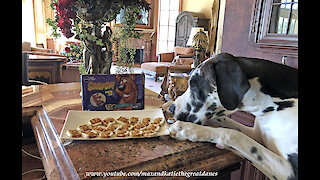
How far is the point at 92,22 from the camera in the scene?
1.41 metres

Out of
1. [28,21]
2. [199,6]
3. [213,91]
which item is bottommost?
[213,91]

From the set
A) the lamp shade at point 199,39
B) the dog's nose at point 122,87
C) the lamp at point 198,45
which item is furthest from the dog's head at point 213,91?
the lamp shade at point 199,39

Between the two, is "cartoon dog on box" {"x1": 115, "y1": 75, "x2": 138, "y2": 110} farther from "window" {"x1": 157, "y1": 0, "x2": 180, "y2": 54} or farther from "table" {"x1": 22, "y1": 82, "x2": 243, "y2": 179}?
"window" {"x1": 157, "y1": 0, "x2": 180, "y2": 54}

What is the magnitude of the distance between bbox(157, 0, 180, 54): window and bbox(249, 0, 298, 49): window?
7.35 meters

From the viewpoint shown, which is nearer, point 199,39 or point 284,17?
point 284,17

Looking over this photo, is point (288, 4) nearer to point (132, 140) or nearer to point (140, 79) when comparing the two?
point (140, 79)

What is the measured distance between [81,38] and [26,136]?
78 centimetres

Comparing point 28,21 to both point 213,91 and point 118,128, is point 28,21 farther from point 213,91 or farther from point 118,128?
point 213,91

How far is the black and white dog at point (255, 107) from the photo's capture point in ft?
2.83

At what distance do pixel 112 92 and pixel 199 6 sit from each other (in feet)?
26.3

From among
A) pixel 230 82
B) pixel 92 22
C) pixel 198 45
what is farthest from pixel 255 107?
pixel 198 45

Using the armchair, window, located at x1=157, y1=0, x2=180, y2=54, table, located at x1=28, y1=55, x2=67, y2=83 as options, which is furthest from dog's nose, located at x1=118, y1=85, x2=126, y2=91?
window, located at x1=157, y1=0, x2=180, y2=54

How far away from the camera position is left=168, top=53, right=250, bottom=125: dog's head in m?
0.93

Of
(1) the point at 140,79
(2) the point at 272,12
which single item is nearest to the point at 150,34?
(2) the point at 272,12
